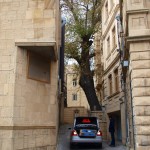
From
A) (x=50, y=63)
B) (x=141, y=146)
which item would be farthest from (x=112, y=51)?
(x=141, y=146)

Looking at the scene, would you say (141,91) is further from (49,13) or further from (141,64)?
(49,13)

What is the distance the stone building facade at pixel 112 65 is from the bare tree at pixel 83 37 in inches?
44.2

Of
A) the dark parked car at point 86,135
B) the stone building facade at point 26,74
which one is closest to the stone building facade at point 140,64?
the stone building facade at point 26,74

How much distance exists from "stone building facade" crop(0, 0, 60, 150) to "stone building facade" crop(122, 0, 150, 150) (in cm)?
343

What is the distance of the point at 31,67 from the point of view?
12336mm

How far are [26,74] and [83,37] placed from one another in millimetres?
12714

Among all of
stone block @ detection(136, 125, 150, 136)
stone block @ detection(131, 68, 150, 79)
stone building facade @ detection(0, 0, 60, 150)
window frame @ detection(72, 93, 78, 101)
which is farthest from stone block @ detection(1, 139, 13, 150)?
window frame @ detection(72, 93, 78, 101)

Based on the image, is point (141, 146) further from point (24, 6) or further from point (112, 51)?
point (112, 51)

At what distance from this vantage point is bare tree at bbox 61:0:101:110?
77.7 feet

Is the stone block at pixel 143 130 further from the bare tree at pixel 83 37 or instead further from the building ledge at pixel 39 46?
the bare tree at pixel 83 37

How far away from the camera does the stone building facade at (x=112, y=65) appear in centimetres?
1983

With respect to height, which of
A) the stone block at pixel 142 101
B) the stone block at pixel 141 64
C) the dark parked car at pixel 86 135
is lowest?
the dark parked car at pixel 86 135

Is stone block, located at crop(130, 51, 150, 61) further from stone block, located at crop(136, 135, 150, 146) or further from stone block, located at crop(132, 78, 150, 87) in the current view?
stone block, located at crop(136, 135, 150, 146)

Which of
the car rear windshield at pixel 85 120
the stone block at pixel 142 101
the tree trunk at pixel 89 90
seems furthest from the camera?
the tree trunk at pixel 89 90
